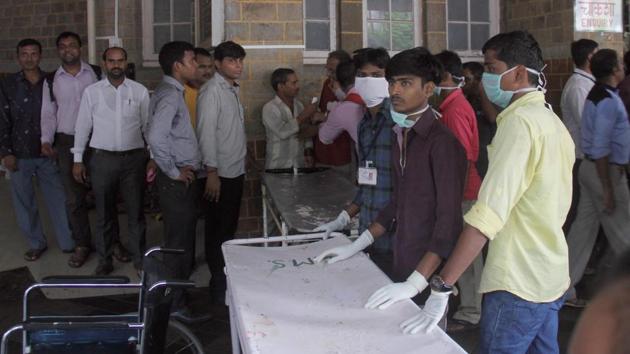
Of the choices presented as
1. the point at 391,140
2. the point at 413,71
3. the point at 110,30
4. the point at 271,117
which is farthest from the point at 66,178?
the point at 413,71

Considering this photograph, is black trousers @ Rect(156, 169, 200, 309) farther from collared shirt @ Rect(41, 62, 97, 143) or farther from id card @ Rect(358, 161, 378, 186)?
id card @ Rect(358, 161, 378, 186)

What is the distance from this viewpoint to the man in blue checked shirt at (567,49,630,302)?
4570 mm

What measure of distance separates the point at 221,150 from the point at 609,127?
2633 mm

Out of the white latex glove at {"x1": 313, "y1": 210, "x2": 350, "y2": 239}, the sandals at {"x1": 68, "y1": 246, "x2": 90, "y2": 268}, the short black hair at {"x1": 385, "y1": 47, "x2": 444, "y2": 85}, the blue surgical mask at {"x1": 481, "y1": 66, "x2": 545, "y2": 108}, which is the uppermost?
the short black hair at {"x1": 385, "y1": 47, "x2": 444, "y2": 85}

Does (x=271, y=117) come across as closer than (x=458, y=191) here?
No

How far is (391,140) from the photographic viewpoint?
331cm

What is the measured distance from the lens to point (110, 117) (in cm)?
546

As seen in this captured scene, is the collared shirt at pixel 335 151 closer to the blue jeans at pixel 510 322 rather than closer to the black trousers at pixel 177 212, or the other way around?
the black trousers at pixel 177 212

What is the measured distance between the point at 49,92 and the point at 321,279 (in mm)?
4084

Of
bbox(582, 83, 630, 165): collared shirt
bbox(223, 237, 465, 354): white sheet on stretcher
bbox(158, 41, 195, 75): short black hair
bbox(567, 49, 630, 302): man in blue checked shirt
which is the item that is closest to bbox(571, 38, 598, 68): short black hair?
bbox(567, 49, 630, 302): man in blue checked shirt

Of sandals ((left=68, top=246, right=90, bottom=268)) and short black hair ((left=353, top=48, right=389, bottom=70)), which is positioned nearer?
short black hair ((left=353, top=48, right=389, bottom=70))

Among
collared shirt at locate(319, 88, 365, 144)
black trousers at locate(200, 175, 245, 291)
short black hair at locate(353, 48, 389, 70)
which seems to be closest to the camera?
short black hair at locate(353, 48, 389, 70)

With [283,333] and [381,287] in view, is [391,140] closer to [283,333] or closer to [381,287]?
[381,287]

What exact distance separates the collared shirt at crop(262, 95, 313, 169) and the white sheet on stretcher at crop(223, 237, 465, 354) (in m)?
2.93
